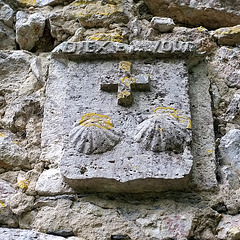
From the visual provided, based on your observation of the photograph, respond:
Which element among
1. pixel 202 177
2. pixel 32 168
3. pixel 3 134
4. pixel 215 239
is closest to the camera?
pixel 215 239

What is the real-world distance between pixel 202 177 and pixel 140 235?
0.35 m

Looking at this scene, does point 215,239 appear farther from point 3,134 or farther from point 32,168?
point 3,134

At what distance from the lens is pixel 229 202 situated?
1.67m

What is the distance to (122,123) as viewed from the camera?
181cm

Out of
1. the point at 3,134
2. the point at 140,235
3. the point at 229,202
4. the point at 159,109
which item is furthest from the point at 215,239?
the point at 3,134

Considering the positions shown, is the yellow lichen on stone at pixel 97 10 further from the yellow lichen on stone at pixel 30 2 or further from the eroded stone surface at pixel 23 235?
the eroded stone surface at pixel 23 235

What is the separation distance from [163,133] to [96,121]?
11.4 inches

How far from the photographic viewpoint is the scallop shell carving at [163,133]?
1.71 meters

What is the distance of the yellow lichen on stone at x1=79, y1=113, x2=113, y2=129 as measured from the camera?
177cm

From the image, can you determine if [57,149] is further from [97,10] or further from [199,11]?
[199,11]

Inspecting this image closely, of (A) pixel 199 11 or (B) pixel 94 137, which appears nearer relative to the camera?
(B) pixel 94 137

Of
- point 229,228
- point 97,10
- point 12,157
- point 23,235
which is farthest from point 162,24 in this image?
point 23,235

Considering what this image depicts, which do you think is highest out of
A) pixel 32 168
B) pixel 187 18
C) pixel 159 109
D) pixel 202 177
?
pixel 187 18

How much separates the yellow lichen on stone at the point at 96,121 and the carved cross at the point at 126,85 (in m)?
0.11
